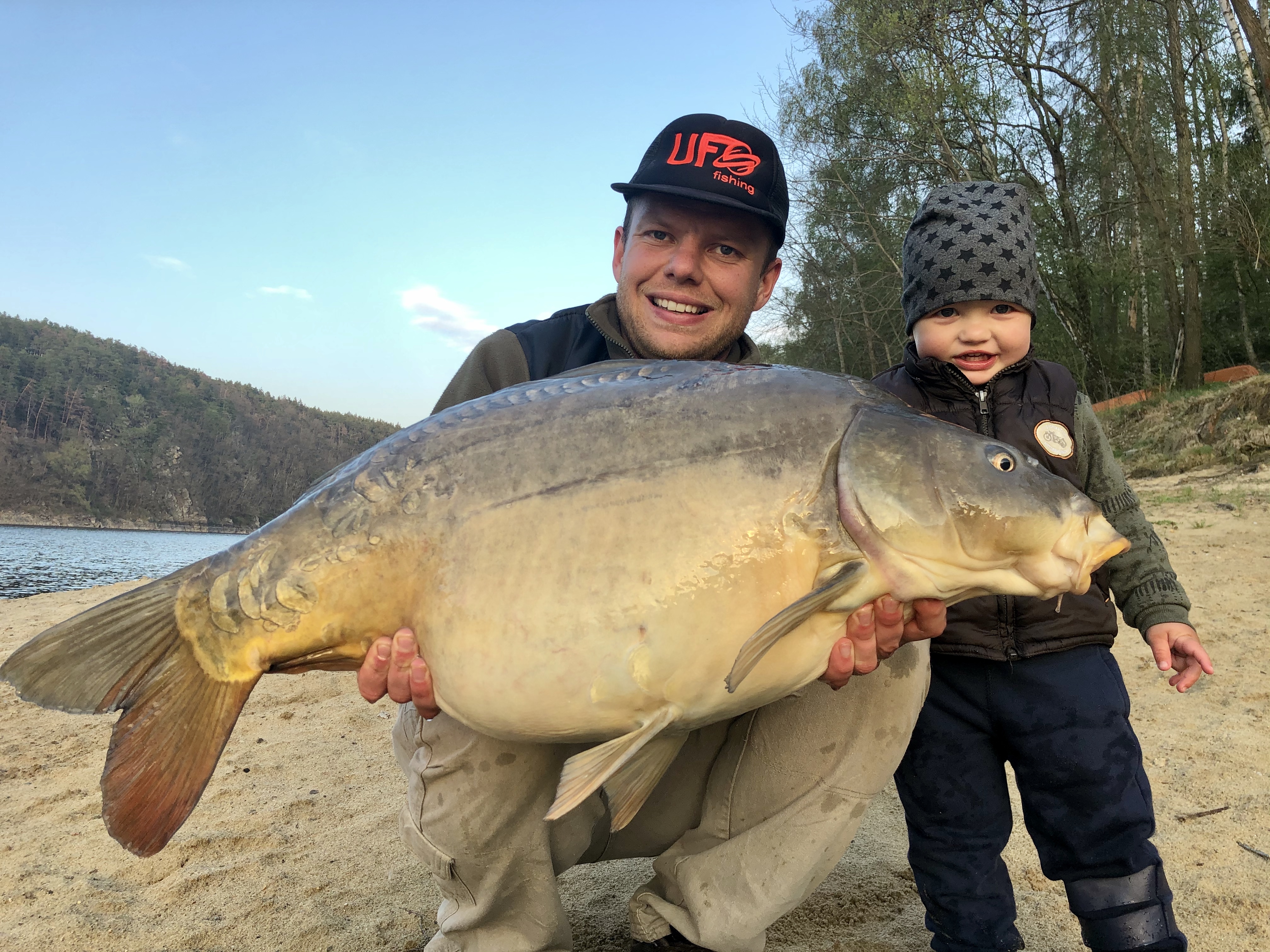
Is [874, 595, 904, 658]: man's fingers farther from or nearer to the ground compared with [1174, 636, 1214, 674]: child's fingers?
farther from the ground

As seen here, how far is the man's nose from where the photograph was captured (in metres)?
2.67

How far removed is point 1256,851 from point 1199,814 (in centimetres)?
24

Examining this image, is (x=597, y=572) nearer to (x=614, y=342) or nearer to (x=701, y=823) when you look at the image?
(x=701, y=823)

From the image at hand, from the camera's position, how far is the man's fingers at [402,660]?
1.58 m

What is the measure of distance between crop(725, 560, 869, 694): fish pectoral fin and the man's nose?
1.54 m

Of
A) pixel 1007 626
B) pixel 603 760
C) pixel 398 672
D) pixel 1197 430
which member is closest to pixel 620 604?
→ pixel 603 760

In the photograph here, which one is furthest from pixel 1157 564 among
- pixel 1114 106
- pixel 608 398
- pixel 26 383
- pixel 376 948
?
pixel 26 383

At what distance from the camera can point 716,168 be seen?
2.62 metres

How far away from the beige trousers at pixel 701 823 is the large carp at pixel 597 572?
0.39 meters

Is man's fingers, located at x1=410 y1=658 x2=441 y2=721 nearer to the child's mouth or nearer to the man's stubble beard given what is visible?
the man's stubble beard

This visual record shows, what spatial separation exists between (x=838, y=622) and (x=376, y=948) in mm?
1477

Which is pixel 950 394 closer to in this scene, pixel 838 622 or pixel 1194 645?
pixel 1194 645

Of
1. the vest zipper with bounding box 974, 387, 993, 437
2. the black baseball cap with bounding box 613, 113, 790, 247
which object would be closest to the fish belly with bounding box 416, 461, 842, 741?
the vest zipper with bounding box 974, 387, 993, 437

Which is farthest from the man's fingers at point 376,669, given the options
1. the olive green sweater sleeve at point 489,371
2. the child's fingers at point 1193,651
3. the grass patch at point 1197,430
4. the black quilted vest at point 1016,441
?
the grass patch at point 1197,430
